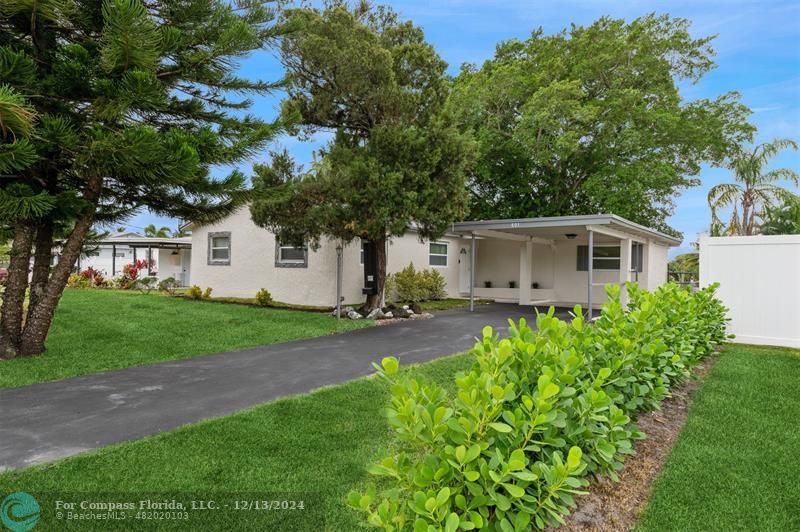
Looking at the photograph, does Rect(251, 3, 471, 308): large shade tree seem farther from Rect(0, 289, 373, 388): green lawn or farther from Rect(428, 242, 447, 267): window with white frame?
Rect(428, 242, 447, 267): window with white frame

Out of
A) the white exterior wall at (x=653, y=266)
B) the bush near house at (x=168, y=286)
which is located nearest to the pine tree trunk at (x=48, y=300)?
the bush near house at (x=168, y=286)

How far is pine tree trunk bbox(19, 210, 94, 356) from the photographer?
23.1 feet

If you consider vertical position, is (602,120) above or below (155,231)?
above

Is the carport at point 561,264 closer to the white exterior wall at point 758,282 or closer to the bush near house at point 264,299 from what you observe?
the white exterior wall at point 758,282

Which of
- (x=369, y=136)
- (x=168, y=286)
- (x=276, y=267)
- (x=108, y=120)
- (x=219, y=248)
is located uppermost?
(x=369, y=136)

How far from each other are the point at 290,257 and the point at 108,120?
8089 millimetres

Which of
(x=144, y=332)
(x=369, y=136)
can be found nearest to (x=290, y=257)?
(x=369, y=136)

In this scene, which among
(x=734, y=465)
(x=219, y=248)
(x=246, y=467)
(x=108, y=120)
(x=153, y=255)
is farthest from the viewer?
(x=153, y=255)

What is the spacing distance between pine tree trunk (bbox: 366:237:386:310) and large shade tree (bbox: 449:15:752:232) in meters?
8.19

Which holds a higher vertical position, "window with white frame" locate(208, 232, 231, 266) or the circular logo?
"window with white frame" locate(208, 232, 231, 266)

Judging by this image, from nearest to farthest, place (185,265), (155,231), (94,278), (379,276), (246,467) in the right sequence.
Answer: (246,467)
(379,276)
(94,278)
(185,265)
(155,231)

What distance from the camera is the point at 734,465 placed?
352cm

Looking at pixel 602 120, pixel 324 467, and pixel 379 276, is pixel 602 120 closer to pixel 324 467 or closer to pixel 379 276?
pixel 379 276

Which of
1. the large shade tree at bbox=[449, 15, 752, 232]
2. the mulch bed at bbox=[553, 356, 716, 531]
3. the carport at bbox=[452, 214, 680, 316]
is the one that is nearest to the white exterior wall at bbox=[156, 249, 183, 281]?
the large shade tree at bbox=[449, 15, 752, 232]
